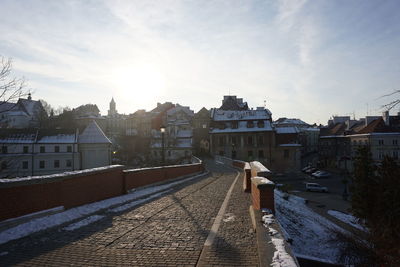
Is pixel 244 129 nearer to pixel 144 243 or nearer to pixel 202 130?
pixel 202 130

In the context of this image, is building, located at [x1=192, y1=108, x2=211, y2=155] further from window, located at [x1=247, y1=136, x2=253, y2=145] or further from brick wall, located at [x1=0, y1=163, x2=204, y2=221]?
brick wall, located at [x1=0, y1=163, x2=204, y2=221]

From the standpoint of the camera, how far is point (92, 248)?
5.78 metres

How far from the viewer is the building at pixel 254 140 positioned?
48.0m

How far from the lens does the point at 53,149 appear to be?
47625 mm

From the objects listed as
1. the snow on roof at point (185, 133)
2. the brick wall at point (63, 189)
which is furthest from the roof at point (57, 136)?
the brick wall at point (63, 189)

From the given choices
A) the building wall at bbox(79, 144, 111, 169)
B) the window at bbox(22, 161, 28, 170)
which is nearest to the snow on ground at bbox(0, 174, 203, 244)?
the building wall at bbox(79, 144, 111, 169)

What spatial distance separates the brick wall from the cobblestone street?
4.65ft

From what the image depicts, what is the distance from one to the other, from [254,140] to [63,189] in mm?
42331

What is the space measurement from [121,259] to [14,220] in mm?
4068

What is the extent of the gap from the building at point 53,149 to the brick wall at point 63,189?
37.4 meters

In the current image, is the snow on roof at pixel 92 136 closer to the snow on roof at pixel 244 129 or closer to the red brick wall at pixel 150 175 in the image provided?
the snow on roof at pixel 244 129

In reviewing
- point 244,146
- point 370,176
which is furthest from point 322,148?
point 370,176

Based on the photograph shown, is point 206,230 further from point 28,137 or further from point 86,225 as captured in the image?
point 28,137

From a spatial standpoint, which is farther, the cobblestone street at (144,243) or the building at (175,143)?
the building at (175,143)
